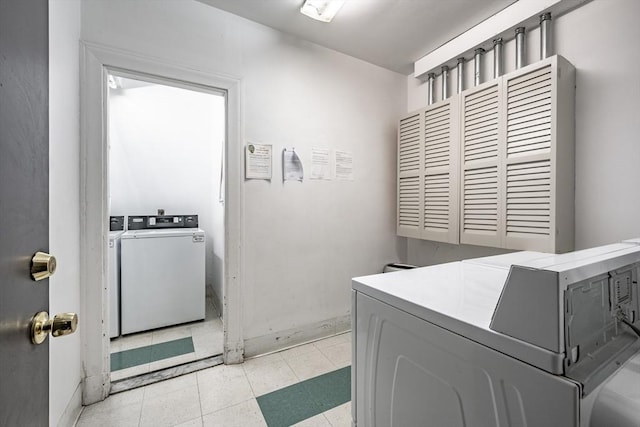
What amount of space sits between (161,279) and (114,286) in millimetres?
375

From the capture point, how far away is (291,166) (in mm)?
2230

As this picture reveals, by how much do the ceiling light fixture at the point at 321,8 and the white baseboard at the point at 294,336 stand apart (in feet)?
8.16

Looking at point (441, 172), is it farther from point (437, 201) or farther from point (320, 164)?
point (320, 164)

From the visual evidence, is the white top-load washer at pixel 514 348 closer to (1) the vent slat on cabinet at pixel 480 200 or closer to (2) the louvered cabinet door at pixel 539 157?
(2) the louvered cabinet door at pixel 539 157

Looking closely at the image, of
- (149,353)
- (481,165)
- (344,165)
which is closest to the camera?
(481,165)

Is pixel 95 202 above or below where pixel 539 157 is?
below

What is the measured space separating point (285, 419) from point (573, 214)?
224 centimetres

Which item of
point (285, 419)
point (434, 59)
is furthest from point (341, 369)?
point (434, 59)

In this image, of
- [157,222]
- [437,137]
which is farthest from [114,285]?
[437,137]

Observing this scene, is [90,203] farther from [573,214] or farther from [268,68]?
[573,214]

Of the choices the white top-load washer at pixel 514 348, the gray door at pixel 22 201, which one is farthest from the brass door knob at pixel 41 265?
the white top-load washer at pixel 514 348

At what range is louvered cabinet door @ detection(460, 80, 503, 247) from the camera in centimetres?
190

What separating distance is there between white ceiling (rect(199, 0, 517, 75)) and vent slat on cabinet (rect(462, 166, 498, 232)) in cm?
119

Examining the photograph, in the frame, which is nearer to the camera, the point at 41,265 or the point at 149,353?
the point at 41,265
